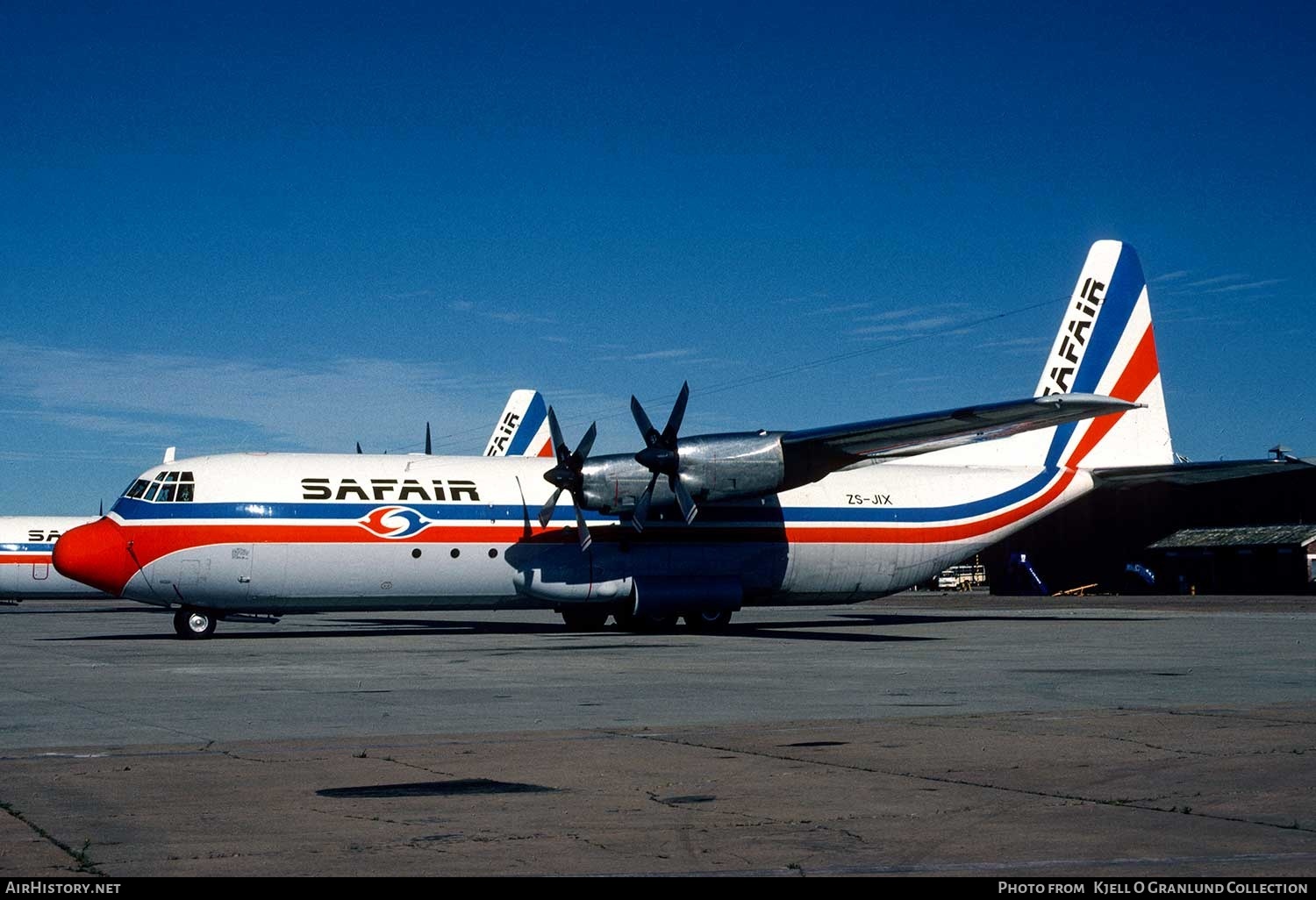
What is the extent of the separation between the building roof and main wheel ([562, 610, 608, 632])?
181 ft

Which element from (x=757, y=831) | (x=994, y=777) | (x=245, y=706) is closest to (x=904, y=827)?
(x=757, y=831)

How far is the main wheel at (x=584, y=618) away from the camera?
38.3 meters

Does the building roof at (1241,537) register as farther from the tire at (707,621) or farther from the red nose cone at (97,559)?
the red nose cone at (97,559)

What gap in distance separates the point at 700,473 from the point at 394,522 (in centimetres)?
790

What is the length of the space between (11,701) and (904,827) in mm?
13640

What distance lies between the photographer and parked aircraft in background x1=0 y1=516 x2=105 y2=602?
6372 cm

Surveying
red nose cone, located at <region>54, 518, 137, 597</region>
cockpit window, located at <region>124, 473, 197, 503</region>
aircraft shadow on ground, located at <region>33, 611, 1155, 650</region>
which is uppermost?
cockpit window, located at <region>124, 473, 197, 503</region>

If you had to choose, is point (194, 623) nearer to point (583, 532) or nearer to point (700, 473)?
point (583, 532)

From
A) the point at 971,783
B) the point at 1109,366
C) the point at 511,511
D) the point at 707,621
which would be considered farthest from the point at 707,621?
the point at 971,783

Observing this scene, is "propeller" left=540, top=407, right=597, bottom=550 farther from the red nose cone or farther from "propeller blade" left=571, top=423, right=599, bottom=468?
the red nose cone

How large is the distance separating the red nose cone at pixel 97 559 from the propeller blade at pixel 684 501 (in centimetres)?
1345

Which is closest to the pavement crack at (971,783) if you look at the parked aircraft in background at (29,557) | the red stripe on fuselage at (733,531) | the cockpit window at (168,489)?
the red stripe on fuselage at (733,531)

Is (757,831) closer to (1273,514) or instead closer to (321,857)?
(321,857)

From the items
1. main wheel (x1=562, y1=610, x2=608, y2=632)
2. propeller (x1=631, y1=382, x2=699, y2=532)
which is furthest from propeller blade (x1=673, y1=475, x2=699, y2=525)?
main wheel (x1=562, y1=610, x2=608, y2=632)
